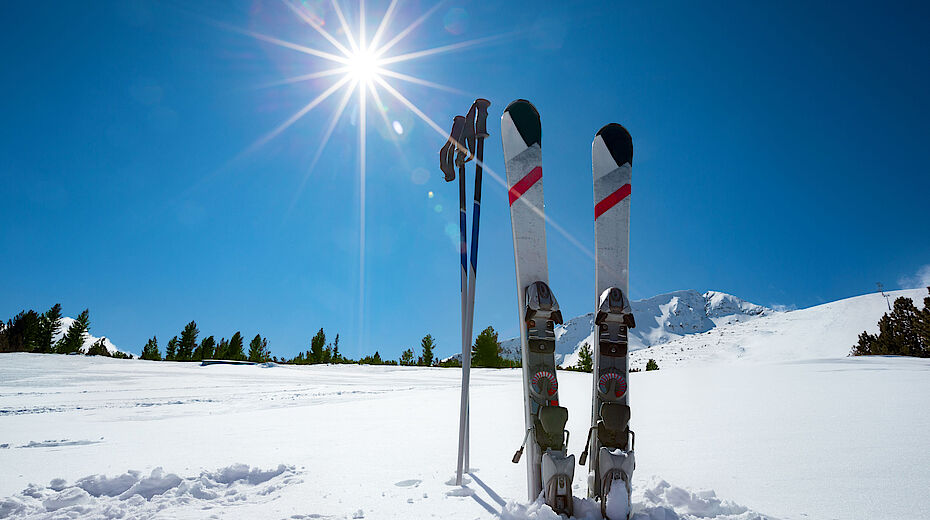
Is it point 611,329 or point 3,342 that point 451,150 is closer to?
point 611,329

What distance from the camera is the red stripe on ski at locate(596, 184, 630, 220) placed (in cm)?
344

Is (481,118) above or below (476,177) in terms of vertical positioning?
above

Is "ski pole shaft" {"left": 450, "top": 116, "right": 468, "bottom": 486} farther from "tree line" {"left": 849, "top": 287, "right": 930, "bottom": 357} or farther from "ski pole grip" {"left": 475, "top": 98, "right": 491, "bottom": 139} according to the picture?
"tree line" {"left": 849, "top": 287, "right": 930, "bottom": 357}

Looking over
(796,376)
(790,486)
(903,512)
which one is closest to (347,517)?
(790,486)

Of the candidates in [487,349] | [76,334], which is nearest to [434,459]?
[487,349]

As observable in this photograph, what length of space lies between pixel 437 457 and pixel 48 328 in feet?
183

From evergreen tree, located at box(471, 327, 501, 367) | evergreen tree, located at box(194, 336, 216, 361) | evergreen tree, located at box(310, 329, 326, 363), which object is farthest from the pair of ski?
evergreen tree, located at box(194, 336, 216, 361)

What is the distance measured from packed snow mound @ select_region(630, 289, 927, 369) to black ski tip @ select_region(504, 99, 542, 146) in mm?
59937

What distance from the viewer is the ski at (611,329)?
7.95ft

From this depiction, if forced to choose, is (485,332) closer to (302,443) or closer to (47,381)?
(47,381)

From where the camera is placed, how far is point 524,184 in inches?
133

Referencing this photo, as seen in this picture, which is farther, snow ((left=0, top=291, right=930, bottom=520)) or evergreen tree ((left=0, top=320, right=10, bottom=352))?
evergreen tree ((left=0, top=320, right=10, bottom=352))

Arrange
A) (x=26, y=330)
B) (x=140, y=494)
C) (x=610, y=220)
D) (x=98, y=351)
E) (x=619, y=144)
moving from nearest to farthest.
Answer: (x=140, y=494) < (x=610, y=220) < (x=619, y=144) < (x=98, y=351) < (x=26, y=330)

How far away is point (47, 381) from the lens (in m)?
11.6
